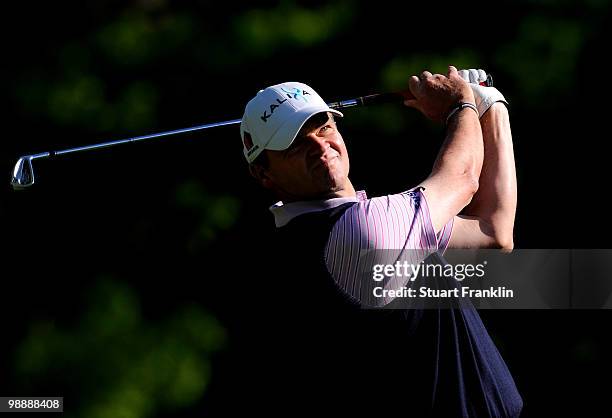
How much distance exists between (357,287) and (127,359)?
2.90 m

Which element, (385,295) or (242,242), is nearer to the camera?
(385,295)

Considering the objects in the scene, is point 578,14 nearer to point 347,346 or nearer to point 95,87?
point 95,87

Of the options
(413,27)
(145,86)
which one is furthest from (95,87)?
(413,27)

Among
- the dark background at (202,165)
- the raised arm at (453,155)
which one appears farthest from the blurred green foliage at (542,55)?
the raised arm at (453,155)

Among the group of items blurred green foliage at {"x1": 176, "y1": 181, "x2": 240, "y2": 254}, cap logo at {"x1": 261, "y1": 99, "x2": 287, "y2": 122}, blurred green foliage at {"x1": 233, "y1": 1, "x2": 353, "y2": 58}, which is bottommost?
cap logo at {"x1": 261, "y1": 99, "x2": 287, "y2": 122}

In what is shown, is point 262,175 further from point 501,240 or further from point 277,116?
point 501,240

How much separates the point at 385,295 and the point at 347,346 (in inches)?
4.2

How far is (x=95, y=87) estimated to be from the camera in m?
5.11

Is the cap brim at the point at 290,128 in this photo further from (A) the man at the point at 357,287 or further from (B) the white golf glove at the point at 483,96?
(B) the white golf glove at the point at 483,96

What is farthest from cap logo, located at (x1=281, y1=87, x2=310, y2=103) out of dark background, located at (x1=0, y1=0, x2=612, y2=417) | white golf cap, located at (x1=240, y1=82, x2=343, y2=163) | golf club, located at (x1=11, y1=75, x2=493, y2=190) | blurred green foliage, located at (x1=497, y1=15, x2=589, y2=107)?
blurred green foliage, located at (x1=497, y1=15, x2=589, y2=107)

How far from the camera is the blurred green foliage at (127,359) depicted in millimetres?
5094

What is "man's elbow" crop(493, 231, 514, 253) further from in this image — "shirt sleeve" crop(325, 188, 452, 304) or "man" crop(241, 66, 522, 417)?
"shirt sleeve" crop(325, 188, 452, 304)

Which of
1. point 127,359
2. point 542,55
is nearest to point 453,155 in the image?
point 542,55

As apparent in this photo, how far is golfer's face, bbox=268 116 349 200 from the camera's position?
8.13ft
